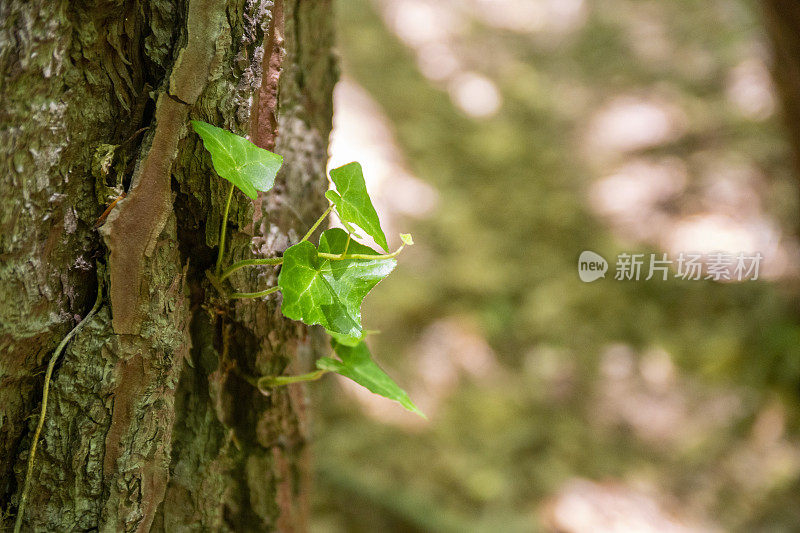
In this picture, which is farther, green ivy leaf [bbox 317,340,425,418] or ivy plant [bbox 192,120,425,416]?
green ivy leaf [bbox 317,340,425,418]

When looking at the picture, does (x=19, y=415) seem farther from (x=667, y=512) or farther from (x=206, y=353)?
(x=667, y=512)

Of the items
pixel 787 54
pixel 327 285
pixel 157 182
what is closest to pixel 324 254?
pixel 327 285

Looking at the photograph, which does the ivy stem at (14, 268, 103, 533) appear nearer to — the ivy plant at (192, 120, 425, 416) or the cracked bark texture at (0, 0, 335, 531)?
the cracked bark texture at (0, 0, 335, 531)

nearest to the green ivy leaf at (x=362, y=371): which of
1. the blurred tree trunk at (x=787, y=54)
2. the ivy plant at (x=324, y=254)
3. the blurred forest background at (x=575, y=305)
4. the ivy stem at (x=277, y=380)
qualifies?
the ivy stem at (x=277, y=380)

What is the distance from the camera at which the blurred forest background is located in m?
2.02

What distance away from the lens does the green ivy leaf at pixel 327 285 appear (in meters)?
0.55

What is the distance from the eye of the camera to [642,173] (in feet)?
8.70

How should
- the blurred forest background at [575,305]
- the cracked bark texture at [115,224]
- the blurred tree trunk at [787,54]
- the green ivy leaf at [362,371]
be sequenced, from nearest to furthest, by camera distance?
the cracked bark texture at [115,224] → the green ivy leaf at [362,371] → the blurred tree trunk at [787,54] → the blurred forest background at [575,305]

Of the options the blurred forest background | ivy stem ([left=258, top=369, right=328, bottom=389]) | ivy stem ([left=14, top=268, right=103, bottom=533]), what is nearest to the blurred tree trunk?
the blurred forest background

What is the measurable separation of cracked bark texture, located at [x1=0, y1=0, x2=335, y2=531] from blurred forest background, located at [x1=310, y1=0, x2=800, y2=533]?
1.55 meters

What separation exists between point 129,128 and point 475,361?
6.27 feet

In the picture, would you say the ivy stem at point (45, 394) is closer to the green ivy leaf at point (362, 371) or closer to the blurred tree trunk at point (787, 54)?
the green ivy leaf at point (362, 371)

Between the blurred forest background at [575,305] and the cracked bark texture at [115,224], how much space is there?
155 cm

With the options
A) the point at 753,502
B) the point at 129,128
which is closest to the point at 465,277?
the point at 753,502
